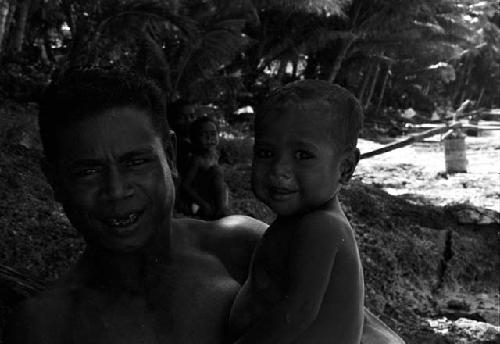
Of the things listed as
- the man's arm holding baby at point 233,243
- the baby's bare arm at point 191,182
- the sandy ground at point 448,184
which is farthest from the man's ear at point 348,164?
the sandy ground at point 448,184

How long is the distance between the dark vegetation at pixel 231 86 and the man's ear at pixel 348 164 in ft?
2.43

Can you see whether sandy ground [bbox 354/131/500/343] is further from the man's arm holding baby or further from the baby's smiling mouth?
the baby's smiling mouth

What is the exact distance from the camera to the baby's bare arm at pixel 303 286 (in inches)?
66.1

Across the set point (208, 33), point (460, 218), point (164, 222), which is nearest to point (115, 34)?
point (208, 33)

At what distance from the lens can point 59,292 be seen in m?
1.83

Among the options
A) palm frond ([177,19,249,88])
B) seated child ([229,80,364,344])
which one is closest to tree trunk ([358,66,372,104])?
palm frond ([177,19,249,88])

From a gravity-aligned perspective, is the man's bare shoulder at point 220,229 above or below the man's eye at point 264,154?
below

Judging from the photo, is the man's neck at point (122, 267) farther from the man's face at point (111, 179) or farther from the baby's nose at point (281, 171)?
the baby's nose at point (281, 171)

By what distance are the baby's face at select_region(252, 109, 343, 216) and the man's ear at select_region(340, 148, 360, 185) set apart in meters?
0.05

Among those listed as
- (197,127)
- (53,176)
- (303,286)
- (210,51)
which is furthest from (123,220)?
(210,51)

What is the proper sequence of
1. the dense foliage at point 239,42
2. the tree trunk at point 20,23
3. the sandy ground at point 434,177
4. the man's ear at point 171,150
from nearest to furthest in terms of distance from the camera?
the man's ear at point 171,150 < the dense foliage at point 239,42 < the tree trunk at point 20,23 < the sandy ground at point 434,177

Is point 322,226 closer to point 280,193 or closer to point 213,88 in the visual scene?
point 280,193

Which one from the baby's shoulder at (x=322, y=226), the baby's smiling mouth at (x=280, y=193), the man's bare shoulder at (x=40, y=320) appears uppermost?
the baby's smiling mouth at (x=280, y=193)

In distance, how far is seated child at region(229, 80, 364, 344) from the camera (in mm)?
1692
